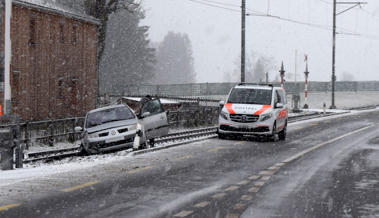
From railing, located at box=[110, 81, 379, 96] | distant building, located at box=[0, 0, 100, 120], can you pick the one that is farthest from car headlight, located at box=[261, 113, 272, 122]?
railing, located at box=[110, 81, 379, 96]

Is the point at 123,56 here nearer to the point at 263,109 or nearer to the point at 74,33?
the point at 74,33

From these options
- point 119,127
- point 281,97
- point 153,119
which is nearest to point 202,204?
point 119,127

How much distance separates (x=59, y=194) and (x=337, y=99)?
6608 cm

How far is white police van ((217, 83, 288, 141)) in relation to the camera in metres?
18.6

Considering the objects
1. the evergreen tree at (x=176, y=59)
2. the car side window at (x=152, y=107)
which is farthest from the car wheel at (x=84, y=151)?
the evergreen tree at (x=176, y=59)

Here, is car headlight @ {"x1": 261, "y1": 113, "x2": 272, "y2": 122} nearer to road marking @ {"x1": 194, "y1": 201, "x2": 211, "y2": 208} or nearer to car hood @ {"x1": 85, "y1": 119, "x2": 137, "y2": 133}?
car hood @ {"x1": 85, "y1": 119, "x2": 137, "y2": 133}

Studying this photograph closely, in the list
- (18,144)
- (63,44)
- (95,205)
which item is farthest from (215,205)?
(63,44)

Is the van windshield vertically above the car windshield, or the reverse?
the van windshield

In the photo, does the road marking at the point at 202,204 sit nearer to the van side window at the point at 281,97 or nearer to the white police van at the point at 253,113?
the white police van at the point at 253,113

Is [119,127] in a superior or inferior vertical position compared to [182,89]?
inferior

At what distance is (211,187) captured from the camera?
31.4 ft

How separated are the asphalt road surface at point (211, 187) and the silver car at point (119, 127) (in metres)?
1.43

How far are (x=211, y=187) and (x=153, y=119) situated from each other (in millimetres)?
8634

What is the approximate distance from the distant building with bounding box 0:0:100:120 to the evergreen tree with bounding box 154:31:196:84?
103 meters
